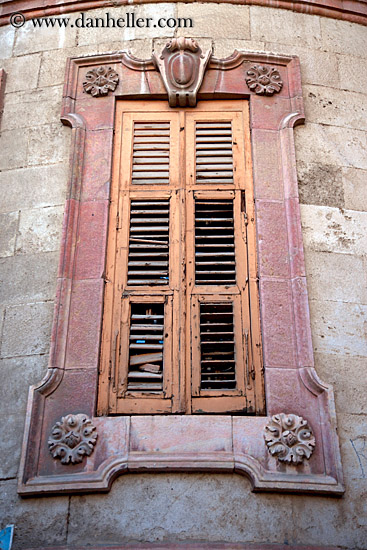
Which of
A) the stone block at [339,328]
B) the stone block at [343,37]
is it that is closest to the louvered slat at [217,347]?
the stone block at [339,328]

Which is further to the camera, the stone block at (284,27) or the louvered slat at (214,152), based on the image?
the stone block at (284,27)

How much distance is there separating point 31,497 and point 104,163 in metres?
3.27

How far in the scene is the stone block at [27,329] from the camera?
6668mm

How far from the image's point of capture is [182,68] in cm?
785

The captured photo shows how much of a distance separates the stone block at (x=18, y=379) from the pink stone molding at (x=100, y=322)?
0.49ft

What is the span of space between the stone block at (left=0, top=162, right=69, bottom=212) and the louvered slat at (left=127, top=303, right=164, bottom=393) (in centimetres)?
146

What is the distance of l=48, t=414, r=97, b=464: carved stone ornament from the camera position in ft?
19.9

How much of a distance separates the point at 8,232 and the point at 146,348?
186 centimetres

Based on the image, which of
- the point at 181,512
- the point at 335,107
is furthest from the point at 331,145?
the point at 181,512

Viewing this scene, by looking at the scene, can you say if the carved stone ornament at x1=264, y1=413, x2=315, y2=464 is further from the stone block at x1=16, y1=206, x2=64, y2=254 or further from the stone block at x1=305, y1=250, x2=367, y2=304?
the stone block at x1=16, y1=206, x2=64, y2=254

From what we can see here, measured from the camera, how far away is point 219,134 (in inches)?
305

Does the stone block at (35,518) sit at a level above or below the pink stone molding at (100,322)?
below

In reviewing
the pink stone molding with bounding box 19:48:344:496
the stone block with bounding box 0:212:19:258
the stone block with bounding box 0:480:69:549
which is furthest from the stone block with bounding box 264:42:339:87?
the stone block with bounding box 0:480:69:549

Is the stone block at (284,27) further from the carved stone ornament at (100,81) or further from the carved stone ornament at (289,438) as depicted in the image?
the carved stone ornament at (289,438)
